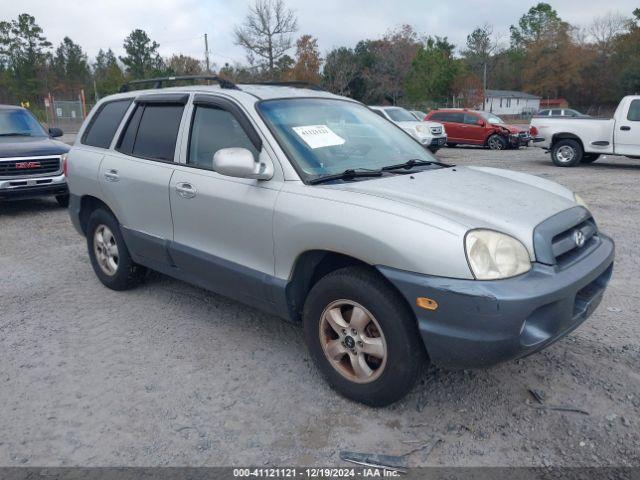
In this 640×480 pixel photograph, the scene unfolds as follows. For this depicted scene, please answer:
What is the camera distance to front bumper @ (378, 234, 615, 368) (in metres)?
2.62

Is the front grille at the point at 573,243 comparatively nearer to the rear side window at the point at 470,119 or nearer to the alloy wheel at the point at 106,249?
the alloy wheel at the point at 106,249

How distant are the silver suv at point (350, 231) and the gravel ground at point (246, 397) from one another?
1.11 feet

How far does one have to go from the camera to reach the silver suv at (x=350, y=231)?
2.72 meters

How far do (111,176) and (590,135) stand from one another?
1299cm

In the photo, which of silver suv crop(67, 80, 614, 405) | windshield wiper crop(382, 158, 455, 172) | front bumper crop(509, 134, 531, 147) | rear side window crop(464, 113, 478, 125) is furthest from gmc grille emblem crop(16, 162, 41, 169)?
front bumper crop(509, 134, 531, 147)

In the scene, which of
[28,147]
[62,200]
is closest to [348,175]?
[28,147]

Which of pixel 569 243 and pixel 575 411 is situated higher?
pixel 569 243

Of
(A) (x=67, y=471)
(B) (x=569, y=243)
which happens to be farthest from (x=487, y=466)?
(A) (x=67, y=471)

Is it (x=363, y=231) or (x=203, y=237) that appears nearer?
(x=363, y=231)

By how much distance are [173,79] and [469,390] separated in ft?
11.4

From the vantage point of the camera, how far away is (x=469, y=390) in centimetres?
337

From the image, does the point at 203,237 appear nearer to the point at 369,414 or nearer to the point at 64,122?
the point at 369,414

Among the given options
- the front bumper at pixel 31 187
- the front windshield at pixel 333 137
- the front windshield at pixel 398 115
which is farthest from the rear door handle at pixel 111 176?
the front windshield at pixel 398 115

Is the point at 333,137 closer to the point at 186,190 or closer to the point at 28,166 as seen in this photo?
the point at 186,190
